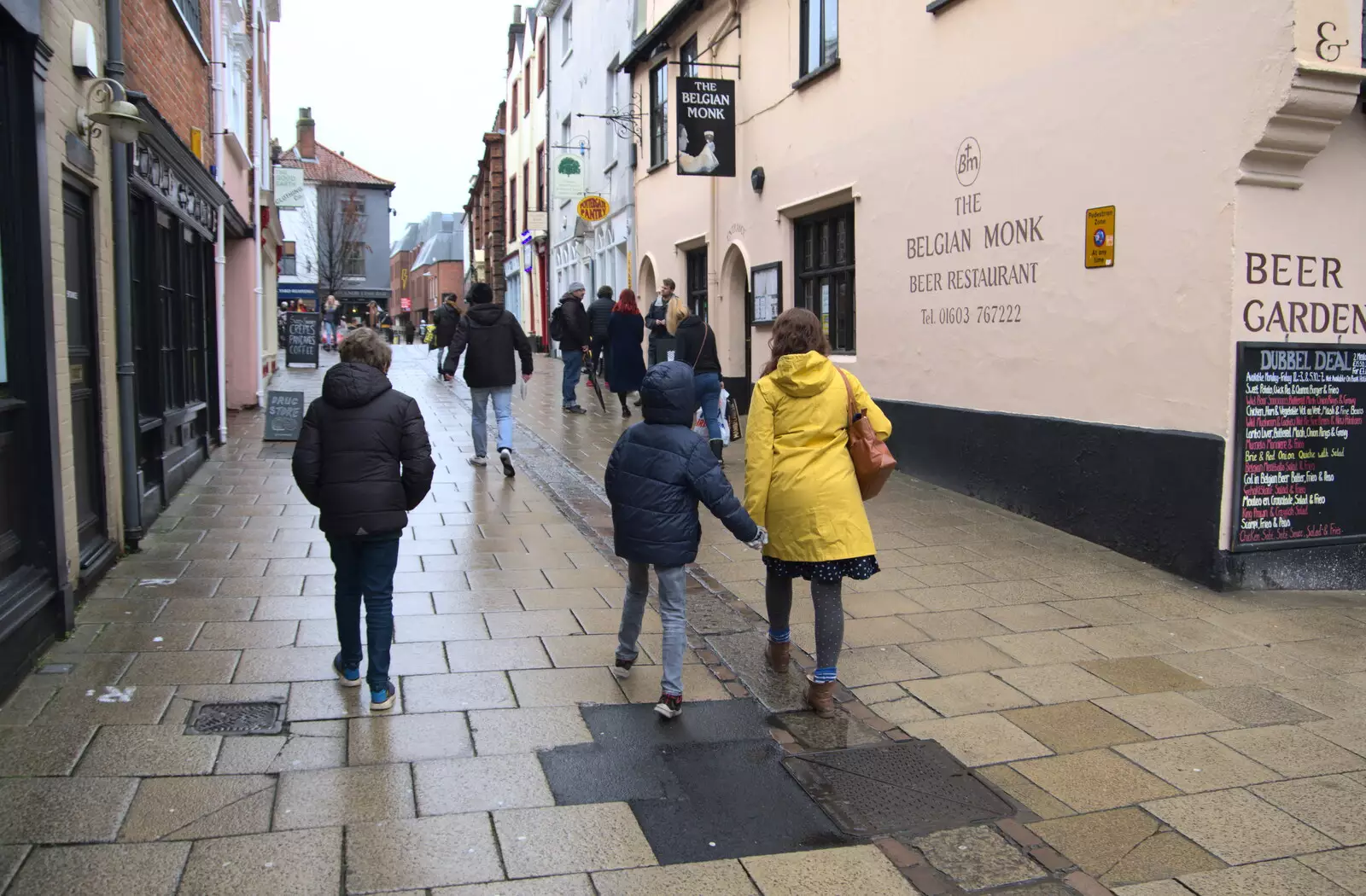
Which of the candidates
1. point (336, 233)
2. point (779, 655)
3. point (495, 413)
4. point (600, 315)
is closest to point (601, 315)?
point (600, 315)

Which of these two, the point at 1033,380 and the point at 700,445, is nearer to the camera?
the point at 700,445

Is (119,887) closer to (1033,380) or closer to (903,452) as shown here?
(1033,380)

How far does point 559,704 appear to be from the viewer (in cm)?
467

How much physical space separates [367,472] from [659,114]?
1496 cm

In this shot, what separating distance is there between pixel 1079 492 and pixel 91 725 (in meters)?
6.15

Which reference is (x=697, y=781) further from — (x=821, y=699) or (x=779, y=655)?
(x=779, y=655)

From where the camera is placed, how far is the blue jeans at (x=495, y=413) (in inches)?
408

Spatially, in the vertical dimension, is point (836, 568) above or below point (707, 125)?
below

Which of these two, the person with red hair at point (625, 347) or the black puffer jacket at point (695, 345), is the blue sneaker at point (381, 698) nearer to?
the black puffer jacket at point (695, 345)

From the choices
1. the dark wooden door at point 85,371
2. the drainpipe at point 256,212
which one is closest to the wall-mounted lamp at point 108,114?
the dark wooden door at point 85,371

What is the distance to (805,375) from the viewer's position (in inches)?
182

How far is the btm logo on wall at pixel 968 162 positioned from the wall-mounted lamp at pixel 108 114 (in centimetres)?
598

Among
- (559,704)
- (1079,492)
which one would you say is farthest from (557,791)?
(1079,492)

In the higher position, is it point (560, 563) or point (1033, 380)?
point (1033, 380)
